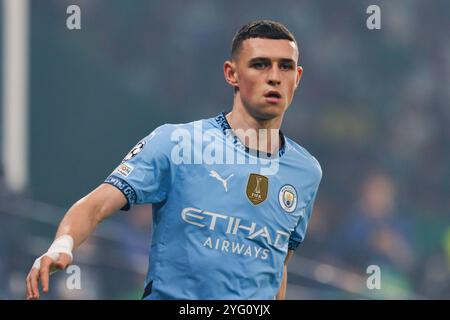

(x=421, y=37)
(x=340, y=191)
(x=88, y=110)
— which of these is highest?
(x=421, y=37)

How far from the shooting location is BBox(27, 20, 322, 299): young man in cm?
503

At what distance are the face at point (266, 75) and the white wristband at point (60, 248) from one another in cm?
122

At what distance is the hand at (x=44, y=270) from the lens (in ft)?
13.9

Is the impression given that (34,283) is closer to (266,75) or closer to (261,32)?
(266,75)

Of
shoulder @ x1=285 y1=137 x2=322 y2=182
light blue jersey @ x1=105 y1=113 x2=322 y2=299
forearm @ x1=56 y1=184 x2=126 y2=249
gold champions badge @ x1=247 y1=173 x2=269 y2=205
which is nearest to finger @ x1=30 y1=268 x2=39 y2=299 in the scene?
forearm @ x1=56 y1=184 x2=126 y2=249

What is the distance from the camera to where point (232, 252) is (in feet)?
16.7

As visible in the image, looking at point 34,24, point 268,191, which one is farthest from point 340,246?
point 268,191

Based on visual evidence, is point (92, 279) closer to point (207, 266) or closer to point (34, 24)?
point (34, 24)

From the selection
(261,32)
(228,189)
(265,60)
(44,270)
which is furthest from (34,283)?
(261,32)

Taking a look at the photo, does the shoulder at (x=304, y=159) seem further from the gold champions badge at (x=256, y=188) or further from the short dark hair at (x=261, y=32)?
the short dark hair at (x=261, y=32)

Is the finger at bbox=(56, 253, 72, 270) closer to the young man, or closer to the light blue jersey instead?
the young man

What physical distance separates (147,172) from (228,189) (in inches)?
16.6
